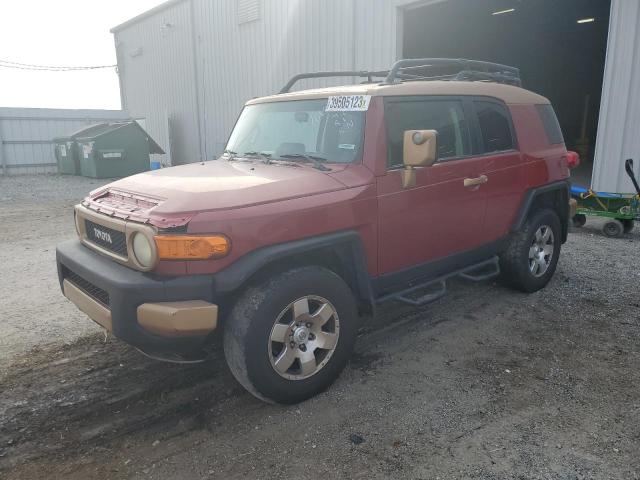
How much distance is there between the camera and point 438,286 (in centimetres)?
458

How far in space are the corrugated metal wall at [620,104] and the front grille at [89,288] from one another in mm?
8244

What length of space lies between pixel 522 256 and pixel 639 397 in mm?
1829

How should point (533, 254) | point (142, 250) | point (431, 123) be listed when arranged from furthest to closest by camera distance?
point (533, 254), point (431, 123), point (142, 250)

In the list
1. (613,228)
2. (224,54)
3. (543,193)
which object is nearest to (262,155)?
(543,193)

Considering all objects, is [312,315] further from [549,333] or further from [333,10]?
[333,10]

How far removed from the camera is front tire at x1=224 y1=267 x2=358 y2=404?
2926 mm

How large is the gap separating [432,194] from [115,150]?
14.7 meters

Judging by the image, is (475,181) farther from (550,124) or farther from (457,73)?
(550,124)

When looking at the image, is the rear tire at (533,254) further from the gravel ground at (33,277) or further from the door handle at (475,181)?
the gravel ground at (33,277)

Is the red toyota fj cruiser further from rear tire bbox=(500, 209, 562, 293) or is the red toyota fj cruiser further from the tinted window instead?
the tinted window

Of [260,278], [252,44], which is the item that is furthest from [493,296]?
[252,44]

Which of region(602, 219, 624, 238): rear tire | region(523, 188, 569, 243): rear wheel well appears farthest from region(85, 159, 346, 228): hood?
region(602, 219, 624, 238): rear tire

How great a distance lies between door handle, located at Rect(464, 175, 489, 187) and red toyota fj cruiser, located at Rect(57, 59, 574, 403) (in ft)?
0.05

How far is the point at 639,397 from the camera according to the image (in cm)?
330
